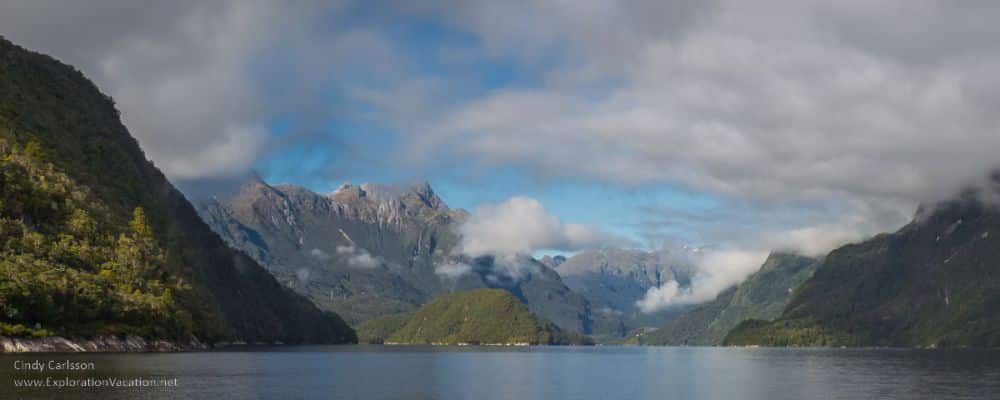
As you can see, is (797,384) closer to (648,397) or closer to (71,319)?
(648,397)

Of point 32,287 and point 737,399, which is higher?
point 32,287

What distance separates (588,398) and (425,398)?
24.3 meters

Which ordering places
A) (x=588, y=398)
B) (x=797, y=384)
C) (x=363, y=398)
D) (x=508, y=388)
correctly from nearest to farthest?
(x=363, y=398)
(x=588, y=398)
(x=508, y=388)
(x=797, y=384)

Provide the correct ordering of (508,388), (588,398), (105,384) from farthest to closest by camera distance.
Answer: (508,388) < (588,398) < (105,384)

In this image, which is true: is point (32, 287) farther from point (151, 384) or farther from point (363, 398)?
point (363, 398)

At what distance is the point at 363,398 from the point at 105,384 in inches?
1304

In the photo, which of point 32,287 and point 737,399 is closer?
point 737,399

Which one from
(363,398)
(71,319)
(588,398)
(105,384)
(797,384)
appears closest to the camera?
(105,384)

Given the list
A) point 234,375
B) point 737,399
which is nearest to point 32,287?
point 234,375

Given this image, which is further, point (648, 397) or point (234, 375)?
point (234, 375)

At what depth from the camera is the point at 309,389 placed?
134 metres

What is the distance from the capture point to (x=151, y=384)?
11606 centimetres

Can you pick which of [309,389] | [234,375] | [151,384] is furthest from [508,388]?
[151,384]

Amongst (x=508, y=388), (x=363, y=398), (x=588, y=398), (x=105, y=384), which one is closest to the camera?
(x=105, y=384)
